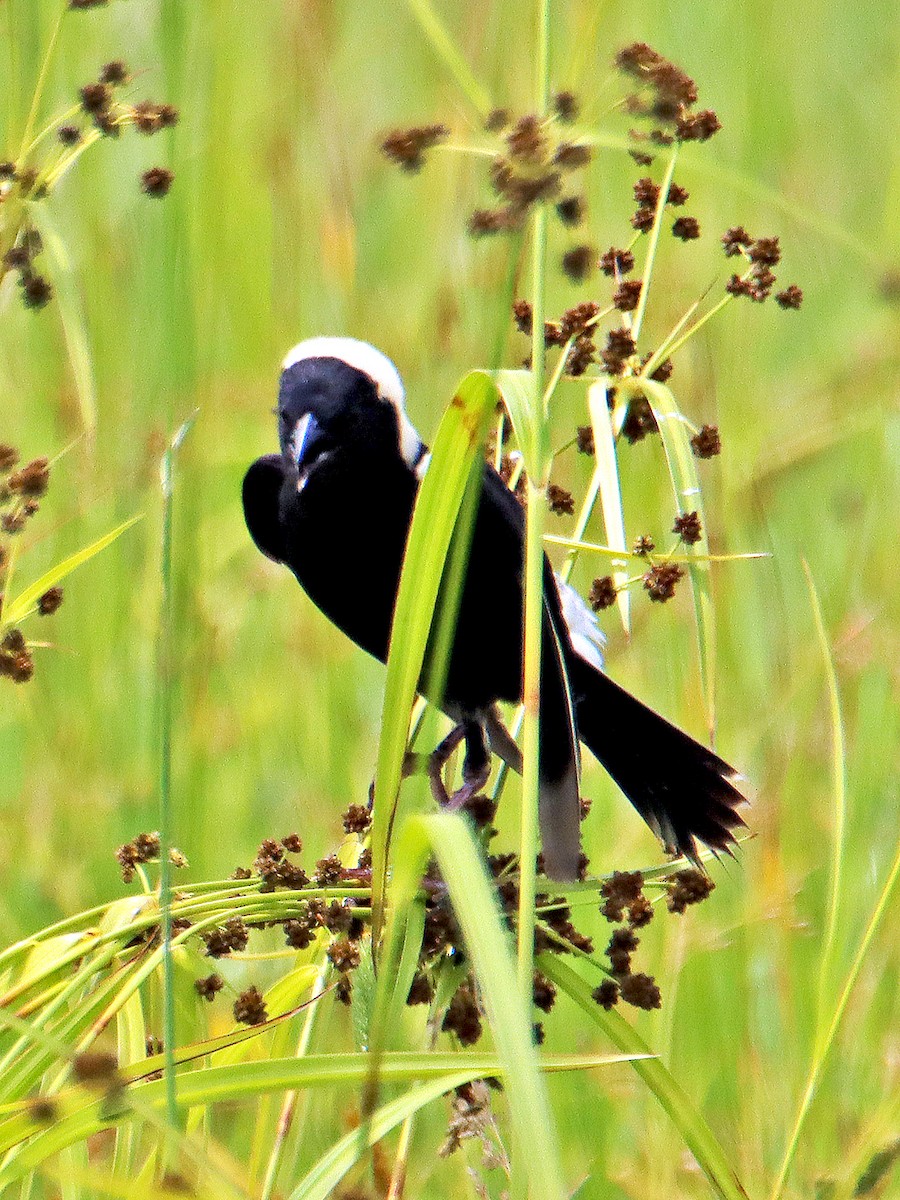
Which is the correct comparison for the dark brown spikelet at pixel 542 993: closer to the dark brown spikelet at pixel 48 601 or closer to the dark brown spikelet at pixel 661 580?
the dark brown spikelet at pixel 661 580

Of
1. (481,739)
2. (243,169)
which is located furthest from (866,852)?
(243,169)

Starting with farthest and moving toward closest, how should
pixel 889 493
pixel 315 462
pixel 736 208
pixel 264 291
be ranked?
pixel 264 291, pixel 736 208, pixel 889 493, pixel 315 462

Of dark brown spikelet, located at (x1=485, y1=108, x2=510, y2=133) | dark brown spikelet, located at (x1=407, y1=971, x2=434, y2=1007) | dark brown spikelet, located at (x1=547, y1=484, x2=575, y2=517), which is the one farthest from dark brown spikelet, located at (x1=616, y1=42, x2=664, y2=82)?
dark brown spikelet, located at (x1=407, y1=971, x2=434, y2=1007)

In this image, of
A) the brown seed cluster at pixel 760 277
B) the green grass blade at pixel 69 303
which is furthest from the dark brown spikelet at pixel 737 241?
the green grass blade at pixel 69 303

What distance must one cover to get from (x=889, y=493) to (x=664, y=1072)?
56.7 inches

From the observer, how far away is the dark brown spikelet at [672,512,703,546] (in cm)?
128

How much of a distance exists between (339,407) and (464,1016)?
3.26 ft

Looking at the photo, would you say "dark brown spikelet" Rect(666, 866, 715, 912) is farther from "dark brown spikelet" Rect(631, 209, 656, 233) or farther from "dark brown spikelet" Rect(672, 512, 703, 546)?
"dark brown spikelet" Rect(631, 209, 656, 233)

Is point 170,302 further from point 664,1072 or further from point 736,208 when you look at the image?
point 736,208

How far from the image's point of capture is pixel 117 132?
1268 millimetres

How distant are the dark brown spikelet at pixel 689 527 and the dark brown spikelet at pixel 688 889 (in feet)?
0.90

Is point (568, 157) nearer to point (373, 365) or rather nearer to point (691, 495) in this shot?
point (691, 495)

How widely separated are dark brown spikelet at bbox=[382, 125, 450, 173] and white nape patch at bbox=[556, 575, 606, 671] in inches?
44.4

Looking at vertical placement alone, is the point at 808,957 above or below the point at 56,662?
below
